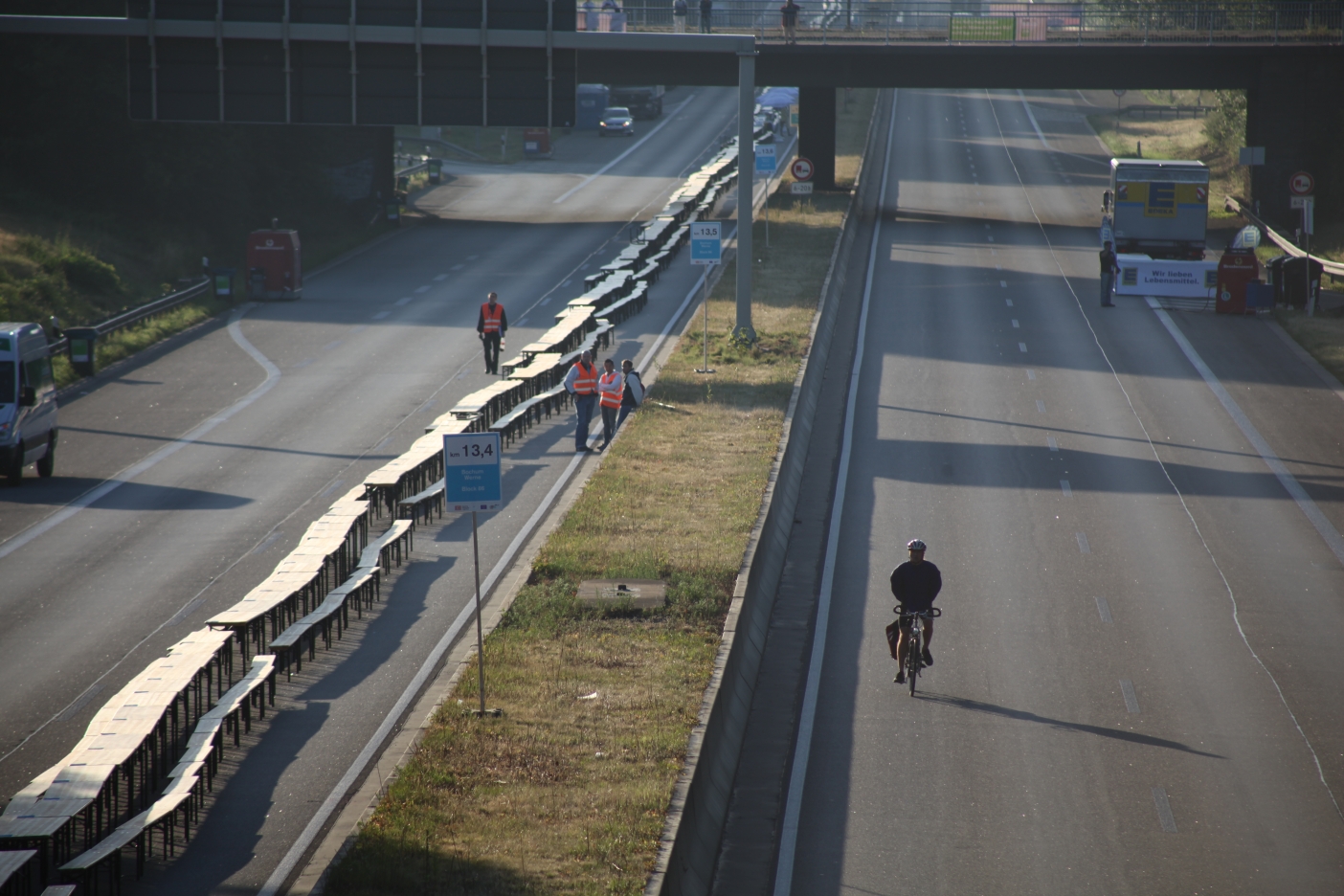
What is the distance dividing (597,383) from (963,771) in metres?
14.0

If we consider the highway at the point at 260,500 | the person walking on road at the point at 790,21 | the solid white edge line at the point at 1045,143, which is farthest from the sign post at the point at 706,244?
the solid white edge line at the point at 1045,143

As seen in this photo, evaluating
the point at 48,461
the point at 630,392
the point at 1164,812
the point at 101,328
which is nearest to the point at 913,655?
the point at 1164,812

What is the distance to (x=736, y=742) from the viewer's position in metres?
13.9

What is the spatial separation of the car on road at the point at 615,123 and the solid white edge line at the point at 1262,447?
55167mm

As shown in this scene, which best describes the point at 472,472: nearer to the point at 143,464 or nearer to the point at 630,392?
the point at 630,392

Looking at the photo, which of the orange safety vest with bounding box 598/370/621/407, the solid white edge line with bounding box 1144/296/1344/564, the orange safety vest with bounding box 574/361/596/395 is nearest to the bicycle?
the solid white edge line with bounding box 1144/296/1344/564

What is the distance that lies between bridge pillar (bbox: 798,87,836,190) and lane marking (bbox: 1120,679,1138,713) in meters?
44.8

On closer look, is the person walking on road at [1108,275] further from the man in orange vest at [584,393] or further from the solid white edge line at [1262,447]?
the man in orange vest at [584,393]

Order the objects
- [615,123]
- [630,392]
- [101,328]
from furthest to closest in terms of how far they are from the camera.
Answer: [615,123] → [101,328] → [630,392]

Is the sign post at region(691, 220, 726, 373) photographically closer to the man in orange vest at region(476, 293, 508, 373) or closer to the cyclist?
the man in orange vest at region(476, 293, 508, 373)

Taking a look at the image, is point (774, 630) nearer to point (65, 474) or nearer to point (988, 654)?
point (988, 654)

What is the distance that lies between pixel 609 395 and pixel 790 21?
3087cm

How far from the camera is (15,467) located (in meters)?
23.1

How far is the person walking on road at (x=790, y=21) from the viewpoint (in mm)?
52062
